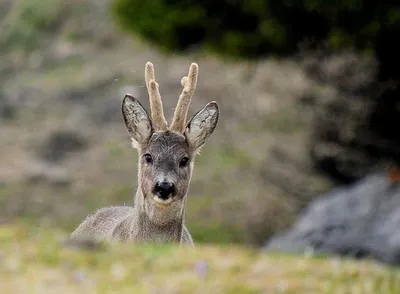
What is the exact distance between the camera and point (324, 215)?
59.0 feet

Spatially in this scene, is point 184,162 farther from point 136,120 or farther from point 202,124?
point 136,120

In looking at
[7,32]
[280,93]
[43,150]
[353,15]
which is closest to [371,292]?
[353,15]

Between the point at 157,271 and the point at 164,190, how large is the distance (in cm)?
164

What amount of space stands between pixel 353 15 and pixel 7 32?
38.3 ft

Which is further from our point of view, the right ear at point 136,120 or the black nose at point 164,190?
the right ear at point 136,120

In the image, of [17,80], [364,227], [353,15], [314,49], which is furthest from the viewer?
[17,80]

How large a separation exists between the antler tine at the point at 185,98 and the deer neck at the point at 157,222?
0.73 metres

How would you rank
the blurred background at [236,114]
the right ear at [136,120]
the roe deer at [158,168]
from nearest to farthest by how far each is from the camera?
1. the roe deer at [158,168]
2. the right ear at [136,120]
3. the blurred background at [236,114]

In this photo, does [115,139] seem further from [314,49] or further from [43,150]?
[314,49]

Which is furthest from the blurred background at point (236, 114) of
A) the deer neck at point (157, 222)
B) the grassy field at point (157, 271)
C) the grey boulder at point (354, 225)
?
the grassy field at point (157, 271)

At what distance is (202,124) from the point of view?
32.8 ft

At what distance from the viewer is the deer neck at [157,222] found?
9477 mm

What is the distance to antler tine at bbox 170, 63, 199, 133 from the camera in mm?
9586

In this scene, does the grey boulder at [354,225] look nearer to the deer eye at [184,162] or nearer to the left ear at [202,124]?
the left ear at [202,124]
